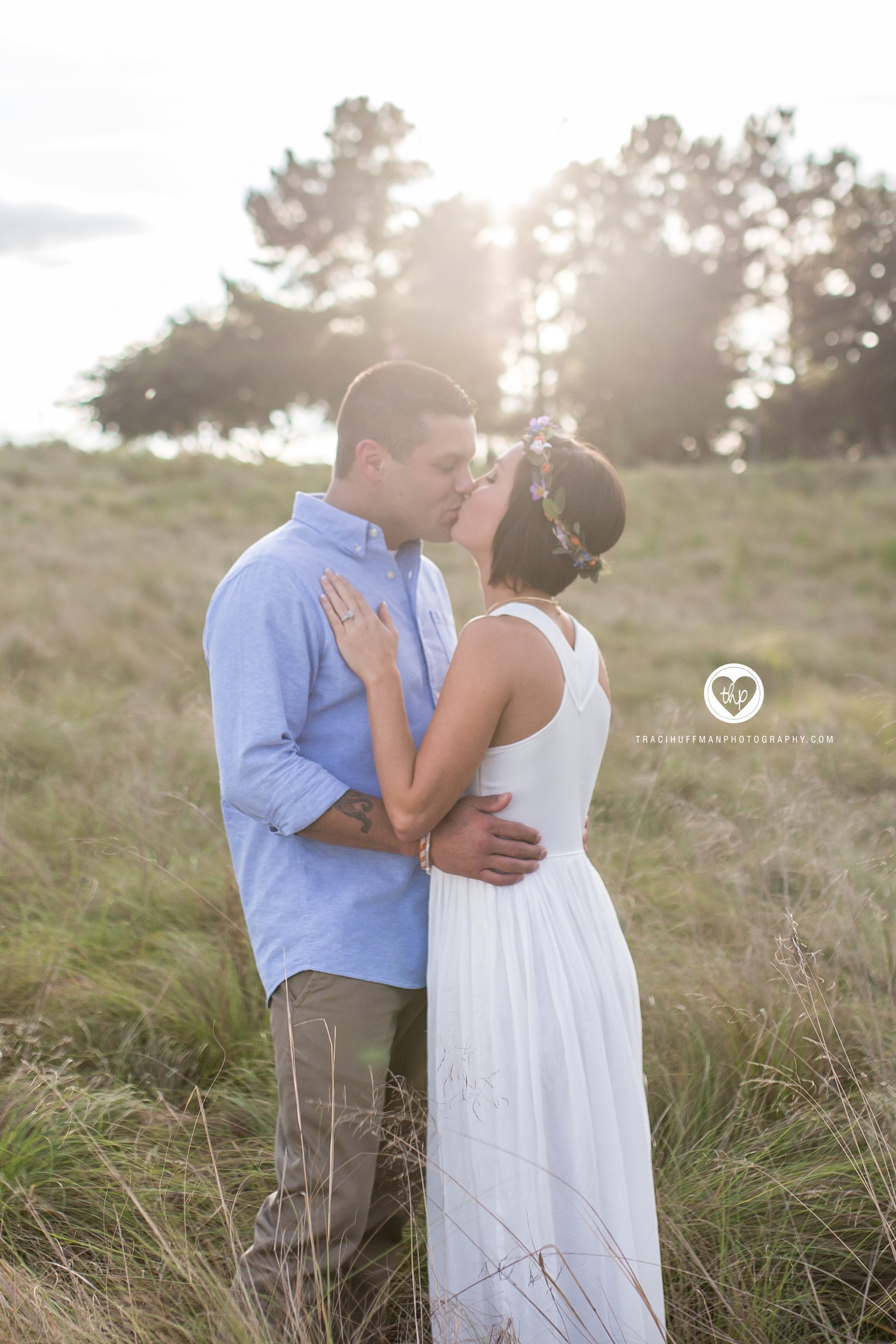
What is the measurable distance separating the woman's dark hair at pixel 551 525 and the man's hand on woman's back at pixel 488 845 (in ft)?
1.77

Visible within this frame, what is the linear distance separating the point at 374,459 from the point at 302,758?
86 cm

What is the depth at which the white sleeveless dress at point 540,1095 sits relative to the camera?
2283 millimetres

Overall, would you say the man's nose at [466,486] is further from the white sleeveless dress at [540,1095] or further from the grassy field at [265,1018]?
the grassy field at [265,1018]

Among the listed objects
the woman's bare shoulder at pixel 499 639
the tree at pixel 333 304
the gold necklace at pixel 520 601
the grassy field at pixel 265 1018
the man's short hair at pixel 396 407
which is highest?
the tree at pixel 333 304

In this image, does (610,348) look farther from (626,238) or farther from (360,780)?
(360,780)

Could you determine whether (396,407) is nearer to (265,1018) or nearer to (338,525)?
(338,525)

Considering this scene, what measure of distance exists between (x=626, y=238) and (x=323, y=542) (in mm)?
41024

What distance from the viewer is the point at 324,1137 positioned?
2.40 meters

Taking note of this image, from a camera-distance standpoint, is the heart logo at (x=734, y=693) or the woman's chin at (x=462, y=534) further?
the heart logo at (x=734, y=693)

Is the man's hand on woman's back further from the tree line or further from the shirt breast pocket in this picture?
the tree line

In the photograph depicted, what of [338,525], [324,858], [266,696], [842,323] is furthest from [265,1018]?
[842,323]

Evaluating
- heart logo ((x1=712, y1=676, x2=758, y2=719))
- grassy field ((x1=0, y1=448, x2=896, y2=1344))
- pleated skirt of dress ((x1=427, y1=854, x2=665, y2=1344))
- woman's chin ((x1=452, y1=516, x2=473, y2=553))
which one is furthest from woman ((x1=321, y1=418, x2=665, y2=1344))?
heart logo ((x1=712, y1=676, x2=758, y2=719))

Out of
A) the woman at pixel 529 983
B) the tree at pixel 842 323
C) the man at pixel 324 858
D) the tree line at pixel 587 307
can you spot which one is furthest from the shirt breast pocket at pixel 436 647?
the tree at pixel 842 323

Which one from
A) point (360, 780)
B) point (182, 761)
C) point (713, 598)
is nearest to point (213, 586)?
point (182, 761)
